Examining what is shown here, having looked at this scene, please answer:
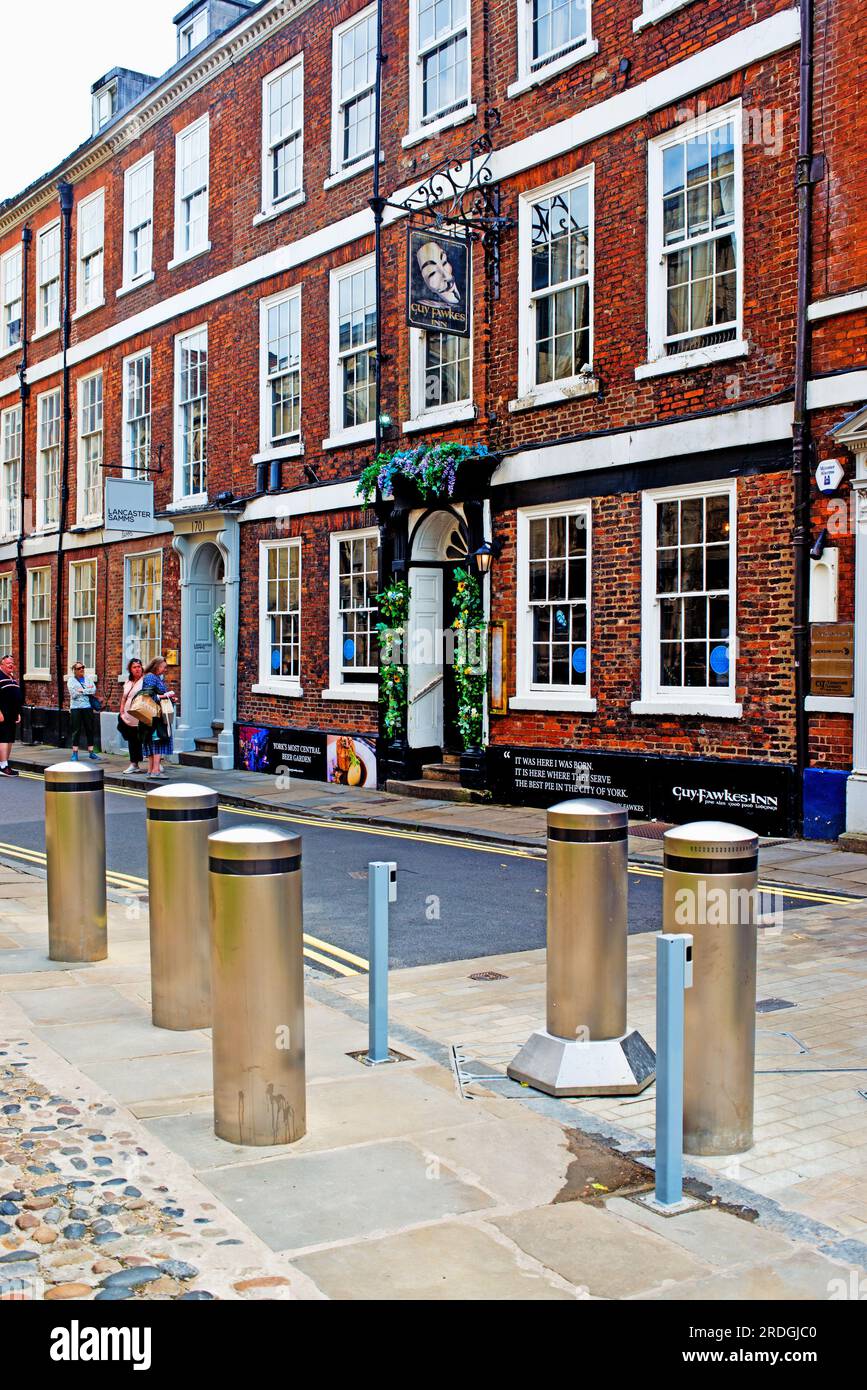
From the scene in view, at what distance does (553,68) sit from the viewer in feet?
47.8

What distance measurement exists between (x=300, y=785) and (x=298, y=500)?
4.38m

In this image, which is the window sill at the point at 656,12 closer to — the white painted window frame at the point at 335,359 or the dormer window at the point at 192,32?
the white painted window frame at the point at 335,359

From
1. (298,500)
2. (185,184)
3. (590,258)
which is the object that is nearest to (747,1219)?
(590,258)

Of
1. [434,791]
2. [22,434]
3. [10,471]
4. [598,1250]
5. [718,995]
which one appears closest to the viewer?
[598,1250]

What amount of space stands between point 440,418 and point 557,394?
7.42 feet

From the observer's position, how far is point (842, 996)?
21.6ft

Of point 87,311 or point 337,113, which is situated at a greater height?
point 337,113

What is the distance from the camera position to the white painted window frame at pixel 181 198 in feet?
71.5

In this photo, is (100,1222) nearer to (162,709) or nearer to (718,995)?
(718,995)

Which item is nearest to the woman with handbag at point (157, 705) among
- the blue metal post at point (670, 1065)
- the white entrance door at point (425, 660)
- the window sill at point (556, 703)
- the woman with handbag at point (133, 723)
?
the woman with handbag at point (133, 723)

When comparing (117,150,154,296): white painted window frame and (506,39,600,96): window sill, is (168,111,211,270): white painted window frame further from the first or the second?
(506,39,600,96): window sill

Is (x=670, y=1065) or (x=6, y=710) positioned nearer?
(x=670, y=1065)

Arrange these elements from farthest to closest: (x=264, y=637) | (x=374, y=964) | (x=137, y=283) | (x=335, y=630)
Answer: (x=137, y=283), (x=264, y=637), (x=335, y=630), (x=374, y=964)

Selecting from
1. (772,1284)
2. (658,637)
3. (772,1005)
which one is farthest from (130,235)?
(772,1284)
